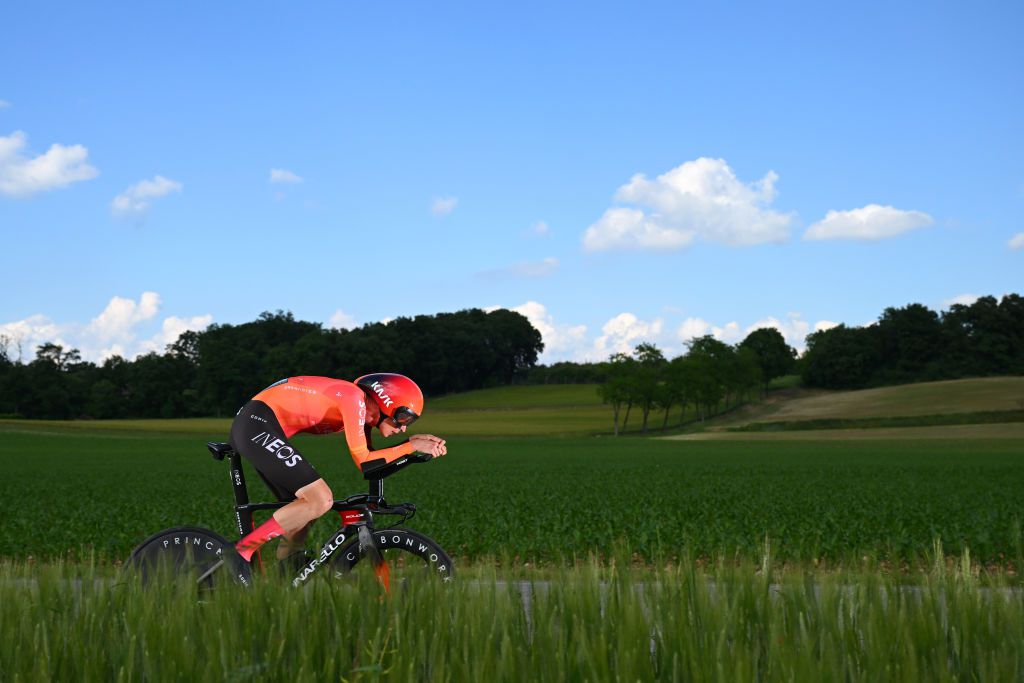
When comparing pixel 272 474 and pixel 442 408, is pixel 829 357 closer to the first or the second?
pixel 442 408

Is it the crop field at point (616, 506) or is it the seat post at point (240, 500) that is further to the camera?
the crop field at point (616, 506)

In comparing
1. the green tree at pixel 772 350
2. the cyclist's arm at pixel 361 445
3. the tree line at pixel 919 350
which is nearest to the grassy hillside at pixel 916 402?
the tree line at pixel 919 350

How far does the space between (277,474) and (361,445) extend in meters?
0.65

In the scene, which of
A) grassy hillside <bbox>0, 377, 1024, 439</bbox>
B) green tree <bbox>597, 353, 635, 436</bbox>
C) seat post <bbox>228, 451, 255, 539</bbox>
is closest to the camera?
seat post <bbox>228, 451, 255, 539</bbox>

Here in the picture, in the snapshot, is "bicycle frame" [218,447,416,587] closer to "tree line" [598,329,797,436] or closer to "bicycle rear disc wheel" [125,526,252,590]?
"bicycle rear disc wheel" [125,526,252,590]

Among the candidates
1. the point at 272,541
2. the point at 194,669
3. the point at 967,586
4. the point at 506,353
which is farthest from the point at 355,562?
the point at 506,353

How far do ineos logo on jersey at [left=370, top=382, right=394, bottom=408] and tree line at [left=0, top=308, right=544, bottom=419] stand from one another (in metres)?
107

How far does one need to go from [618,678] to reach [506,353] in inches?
7209

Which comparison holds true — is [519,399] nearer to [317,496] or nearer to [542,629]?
[317,496]

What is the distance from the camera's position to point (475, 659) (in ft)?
10.2

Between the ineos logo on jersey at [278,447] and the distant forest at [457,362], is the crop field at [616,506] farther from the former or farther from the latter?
the distant forest at [457,362]

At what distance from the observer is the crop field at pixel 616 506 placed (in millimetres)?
14617

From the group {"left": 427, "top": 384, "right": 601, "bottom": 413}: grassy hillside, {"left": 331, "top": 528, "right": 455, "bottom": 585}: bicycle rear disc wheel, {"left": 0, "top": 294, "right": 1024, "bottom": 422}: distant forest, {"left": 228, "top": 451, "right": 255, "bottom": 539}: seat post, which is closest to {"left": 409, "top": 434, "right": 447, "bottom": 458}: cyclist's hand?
{"left": 331, "top": 528, "right": 455, "bottom": 585}: bicycle rear disc wheel

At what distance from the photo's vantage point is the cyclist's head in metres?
5.82
